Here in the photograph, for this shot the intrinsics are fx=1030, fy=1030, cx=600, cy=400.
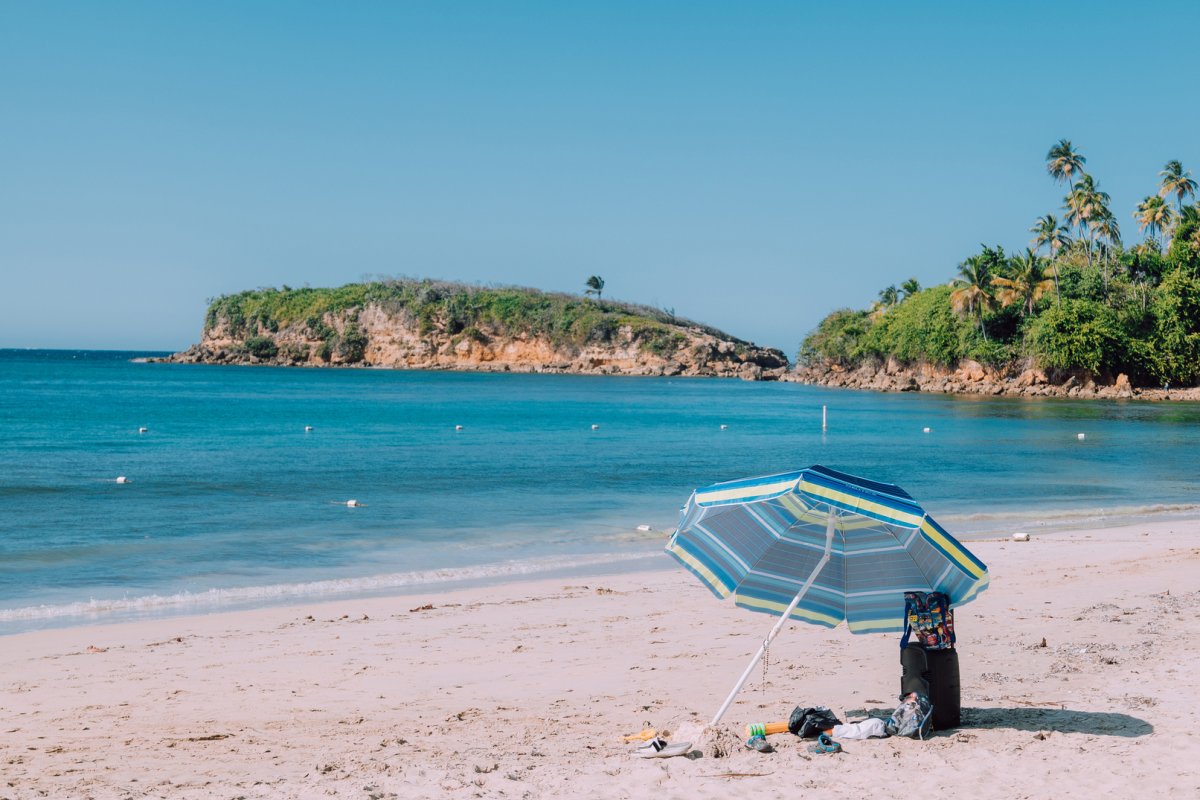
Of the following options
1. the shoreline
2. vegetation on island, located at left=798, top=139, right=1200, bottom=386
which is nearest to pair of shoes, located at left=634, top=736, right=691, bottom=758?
the shoreline

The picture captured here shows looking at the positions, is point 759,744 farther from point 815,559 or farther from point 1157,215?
point 1157,215

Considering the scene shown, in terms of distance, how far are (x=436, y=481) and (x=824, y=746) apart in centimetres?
2164

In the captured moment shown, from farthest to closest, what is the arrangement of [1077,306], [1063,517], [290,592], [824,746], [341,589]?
[1077,306] < [1063,517] < [341,589] < [290,592] < [824,746]

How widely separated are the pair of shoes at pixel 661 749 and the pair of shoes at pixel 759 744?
444mm

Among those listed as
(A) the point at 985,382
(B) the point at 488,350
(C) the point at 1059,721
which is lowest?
(C) the point at 1059,721

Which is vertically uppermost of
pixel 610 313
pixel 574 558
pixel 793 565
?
pixel 610 313

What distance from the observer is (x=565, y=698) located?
873 cm

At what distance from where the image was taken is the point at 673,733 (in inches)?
297

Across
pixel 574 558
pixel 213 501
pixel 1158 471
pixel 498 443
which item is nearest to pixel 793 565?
pixel 574 558

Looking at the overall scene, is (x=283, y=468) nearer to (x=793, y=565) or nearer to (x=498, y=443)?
(x=498, y=443)

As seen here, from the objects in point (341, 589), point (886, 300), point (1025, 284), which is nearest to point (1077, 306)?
point (1025, 284)

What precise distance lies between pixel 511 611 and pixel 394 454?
23725 mm

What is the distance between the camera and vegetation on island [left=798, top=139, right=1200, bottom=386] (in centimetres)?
7281

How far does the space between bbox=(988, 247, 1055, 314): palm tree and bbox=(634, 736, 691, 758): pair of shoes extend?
78.9 metres
